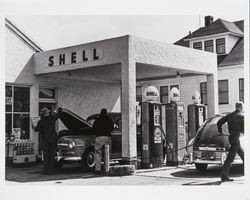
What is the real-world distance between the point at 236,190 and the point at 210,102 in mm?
7206

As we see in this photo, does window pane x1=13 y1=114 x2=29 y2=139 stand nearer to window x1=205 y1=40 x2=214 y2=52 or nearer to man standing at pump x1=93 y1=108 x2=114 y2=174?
man standing at pump x1=93 y1=108 x2=114 y2=174

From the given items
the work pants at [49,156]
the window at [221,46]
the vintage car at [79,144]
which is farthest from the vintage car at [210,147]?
the window at [221,46]

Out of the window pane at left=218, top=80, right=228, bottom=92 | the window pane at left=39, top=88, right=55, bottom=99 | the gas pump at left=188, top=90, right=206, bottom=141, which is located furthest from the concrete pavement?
the window pane at left=218, top=80, right=228, bottom=92

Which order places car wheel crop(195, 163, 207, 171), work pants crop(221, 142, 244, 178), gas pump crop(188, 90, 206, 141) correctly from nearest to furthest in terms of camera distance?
1. work pants crop(221, 142, 244, 178)
2. car wheel crop(195, 163, 207, 171)
3. gas pump crop(188, 90, 206, 141)

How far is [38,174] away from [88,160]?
145 cm

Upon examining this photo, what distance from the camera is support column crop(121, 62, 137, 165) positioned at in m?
11.9

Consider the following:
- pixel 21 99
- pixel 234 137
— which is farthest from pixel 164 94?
pixel 234 137

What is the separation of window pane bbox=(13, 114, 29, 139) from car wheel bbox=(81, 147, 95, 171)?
129 inches

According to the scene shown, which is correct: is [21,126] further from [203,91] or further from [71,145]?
[203,91]

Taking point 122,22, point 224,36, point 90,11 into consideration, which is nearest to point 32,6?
point 90,11

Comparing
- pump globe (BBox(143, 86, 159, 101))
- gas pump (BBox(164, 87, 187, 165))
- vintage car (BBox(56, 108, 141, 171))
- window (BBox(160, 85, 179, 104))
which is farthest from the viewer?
window (BBox(160, 85, 179, 104))

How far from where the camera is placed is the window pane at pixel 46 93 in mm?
15453

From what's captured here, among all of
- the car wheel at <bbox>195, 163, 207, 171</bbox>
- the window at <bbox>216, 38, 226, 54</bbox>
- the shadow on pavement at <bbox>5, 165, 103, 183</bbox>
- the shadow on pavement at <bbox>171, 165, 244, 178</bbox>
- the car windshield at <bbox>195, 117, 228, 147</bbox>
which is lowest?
Result: the shadow on pavement at <bbox>5, 165, 103, 183</bbox>

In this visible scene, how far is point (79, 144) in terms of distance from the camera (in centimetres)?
1230
